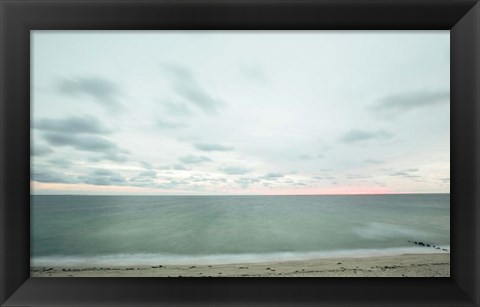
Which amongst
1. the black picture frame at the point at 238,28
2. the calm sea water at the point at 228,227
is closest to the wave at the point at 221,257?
the calm sea water at the point at 228,227

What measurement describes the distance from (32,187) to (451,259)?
61.2 inches

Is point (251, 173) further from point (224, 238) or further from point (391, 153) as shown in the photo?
point (391, 153)

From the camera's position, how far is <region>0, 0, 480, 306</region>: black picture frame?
80cm

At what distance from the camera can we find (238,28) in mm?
858

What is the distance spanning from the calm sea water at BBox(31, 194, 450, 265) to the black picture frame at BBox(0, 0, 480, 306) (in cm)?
8

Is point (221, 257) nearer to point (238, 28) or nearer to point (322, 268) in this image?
point (322, 268)

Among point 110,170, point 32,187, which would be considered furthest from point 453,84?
point 110,170

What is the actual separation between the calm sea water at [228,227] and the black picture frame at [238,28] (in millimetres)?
75

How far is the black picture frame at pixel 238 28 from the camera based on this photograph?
805 mm

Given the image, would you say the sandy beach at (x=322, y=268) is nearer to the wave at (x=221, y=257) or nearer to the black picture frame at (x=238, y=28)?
the wave at (x=221, y=257)

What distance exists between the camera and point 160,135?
2141 millimetres

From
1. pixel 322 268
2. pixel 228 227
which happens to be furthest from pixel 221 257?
pixel 228 227

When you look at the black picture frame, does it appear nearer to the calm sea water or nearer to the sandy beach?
the calm sea water

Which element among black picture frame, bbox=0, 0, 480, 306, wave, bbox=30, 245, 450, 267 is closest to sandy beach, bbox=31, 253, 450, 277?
wave, bbox=30, 245, 450, 267
